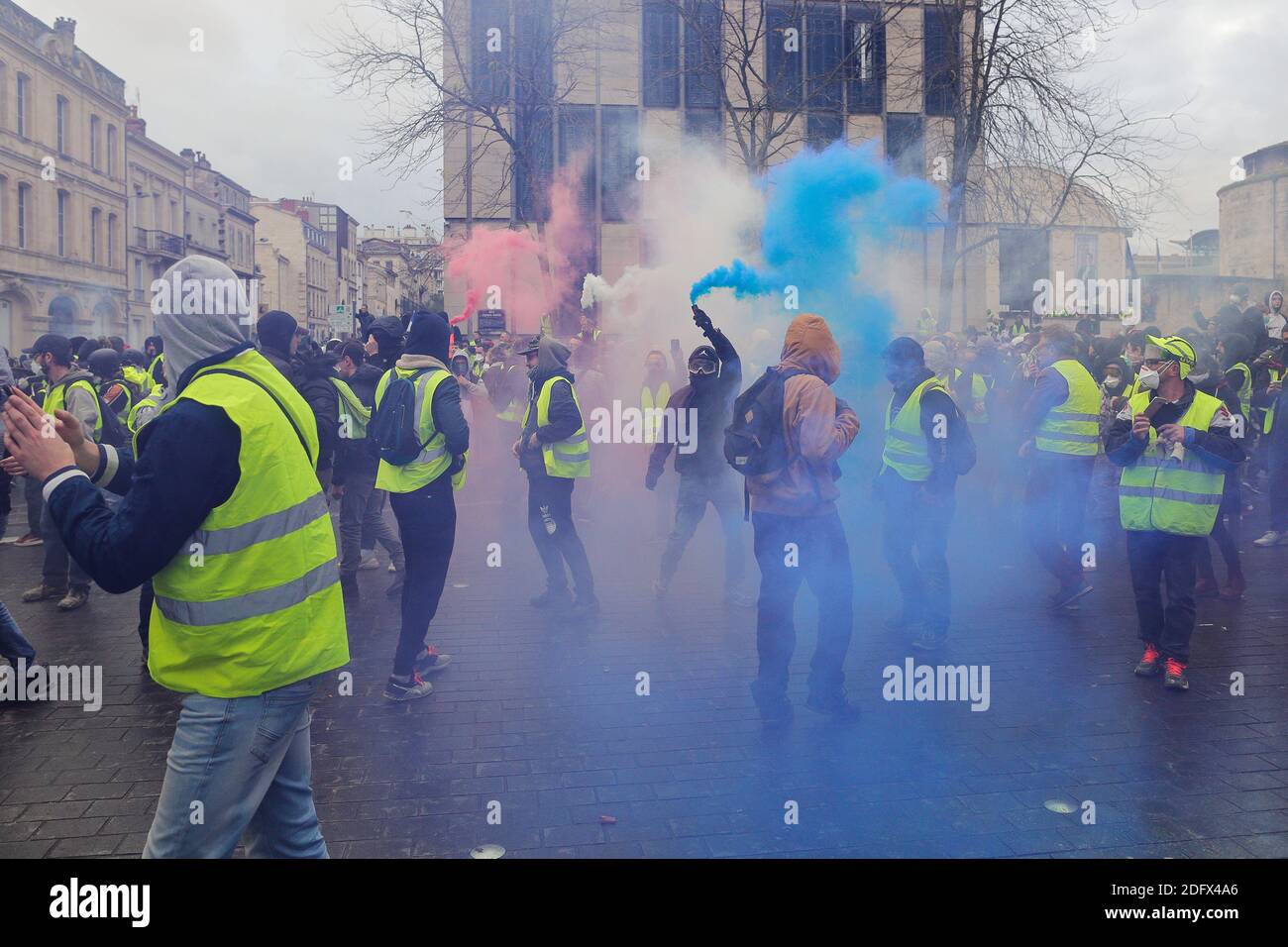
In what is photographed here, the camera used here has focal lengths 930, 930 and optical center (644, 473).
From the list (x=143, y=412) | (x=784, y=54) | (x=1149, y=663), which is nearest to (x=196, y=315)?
(x=1149, y=663)

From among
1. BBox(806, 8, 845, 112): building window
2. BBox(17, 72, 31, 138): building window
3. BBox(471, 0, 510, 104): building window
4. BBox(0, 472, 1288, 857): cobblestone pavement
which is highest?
BBox(17, 72, 31, 138): building window

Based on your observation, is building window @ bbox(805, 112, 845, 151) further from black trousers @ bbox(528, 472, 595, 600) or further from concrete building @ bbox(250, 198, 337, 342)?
concrete building @ bbox(250, 198, 337, 342)

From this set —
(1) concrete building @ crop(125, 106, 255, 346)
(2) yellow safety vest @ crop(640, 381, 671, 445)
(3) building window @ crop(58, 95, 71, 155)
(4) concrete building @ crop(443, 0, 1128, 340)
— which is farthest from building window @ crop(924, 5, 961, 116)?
(3) building window @ crop(58, 95, 71, 155)

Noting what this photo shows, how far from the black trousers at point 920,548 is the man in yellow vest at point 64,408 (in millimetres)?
6103

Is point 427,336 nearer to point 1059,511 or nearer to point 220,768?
point 220,768

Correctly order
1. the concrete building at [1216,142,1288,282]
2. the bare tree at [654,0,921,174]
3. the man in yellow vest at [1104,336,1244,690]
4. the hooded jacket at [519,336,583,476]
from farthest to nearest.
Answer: the concrete building at [1216,142,1288,282] → the bare tree at [654,0,921,174] → the hooded jacket at [519,336,583,476] → the man in yellow vest at [1104,336,1244,690]

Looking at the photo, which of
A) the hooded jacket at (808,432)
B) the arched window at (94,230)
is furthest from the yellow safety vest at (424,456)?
the arched window at (94,230)

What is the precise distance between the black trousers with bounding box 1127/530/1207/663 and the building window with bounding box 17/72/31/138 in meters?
42.6

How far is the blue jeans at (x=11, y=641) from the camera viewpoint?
542 cm

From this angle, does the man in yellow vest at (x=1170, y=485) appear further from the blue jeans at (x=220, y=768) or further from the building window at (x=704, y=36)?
the building window at (x=704, y=36)

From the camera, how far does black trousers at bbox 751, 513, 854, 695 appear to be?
15.9 feet

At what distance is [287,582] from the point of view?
2.53m

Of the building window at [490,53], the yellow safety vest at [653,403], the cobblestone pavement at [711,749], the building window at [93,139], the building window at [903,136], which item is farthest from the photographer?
the building window at [93,139]
